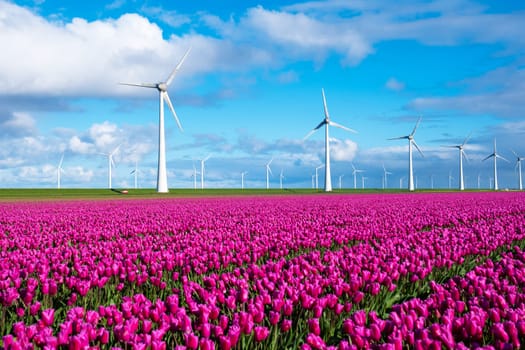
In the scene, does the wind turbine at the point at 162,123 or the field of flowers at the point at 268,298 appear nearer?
the field of flowers at the point at 268,298

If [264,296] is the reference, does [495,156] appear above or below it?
above

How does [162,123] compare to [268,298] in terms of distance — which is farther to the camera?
[162,123]

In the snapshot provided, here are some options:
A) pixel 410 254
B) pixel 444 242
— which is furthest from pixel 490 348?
pixel 444 242

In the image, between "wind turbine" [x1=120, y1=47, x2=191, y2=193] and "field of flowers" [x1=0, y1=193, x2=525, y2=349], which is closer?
"field of flowers" [x1=0, y1=193, x2=525, y2=349]

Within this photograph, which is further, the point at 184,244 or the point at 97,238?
the point at 97,238

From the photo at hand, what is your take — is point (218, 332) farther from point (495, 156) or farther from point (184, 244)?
point (495, 156)

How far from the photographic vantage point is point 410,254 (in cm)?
978

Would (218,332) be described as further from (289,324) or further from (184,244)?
(184,244)

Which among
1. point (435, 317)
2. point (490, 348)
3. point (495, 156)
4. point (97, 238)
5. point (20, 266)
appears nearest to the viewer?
point (490, 348)

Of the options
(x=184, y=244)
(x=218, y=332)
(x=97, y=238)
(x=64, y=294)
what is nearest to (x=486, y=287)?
(x=218, y=332)

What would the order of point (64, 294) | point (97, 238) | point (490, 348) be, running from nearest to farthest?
point (490, 348) < point (64, 294) < point (97, 238)

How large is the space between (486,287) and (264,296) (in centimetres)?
338

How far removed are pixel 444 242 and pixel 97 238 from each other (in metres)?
9.46

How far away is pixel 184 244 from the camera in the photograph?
12203mm
